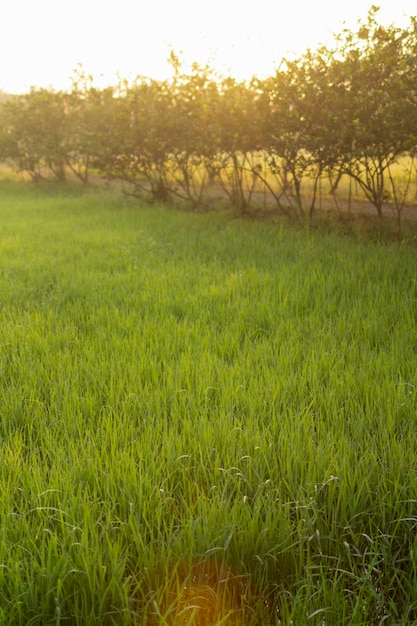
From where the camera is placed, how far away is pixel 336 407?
2.69 meters

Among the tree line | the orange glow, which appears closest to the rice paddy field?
the orange glow

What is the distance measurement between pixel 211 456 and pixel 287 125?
8034 millimetres

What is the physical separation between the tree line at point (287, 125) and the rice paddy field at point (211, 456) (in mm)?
3900

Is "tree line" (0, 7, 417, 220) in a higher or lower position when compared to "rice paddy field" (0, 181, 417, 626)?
higher

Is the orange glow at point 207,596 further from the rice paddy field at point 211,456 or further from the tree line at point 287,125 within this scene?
the tree line at point 287,125

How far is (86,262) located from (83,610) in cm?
550

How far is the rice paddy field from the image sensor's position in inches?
63.9

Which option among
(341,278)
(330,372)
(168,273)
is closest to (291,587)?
(330,372)

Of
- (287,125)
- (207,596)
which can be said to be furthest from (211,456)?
(287,125)

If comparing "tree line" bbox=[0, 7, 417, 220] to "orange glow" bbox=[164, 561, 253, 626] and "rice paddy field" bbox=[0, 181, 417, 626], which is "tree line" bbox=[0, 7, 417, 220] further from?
"orange glow" bbox=[164, 561, 253, 626]

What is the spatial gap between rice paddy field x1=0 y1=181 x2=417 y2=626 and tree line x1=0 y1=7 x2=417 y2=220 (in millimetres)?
3900

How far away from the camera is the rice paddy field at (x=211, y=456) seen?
1.62m

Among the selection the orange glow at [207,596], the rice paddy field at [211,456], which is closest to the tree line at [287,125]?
the rice paddy field at [211,456]

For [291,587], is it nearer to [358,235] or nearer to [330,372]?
[330,372]
